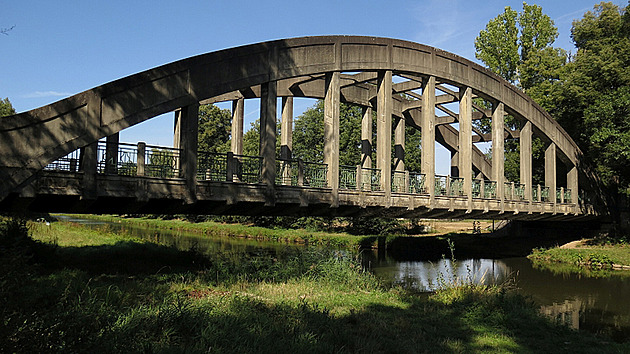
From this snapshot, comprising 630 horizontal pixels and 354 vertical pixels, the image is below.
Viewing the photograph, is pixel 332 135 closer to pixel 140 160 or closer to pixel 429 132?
pixel 429 132

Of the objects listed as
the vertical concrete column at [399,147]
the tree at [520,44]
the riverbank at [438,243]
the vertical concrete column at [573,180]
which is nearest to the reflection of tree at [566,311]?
the vertical concrete column at [399,147]

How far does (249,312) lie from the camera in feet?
26.4

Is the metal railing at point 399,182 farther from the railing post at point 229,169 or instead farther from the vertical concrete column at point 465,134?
the railing post at point 229,169

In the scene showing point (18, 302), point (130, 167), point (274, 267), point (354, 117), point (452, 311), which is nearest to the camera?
point (18, 302)

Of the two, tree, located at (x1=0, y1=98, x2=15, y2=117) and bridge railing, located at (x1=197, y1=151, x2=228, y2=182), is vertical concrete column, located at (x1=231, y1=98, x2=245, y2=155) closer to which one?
bridge railing, located at (x1=197, y1=151, x2=228, y2=182)

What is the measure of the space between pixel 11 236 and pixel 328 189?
9251 mm

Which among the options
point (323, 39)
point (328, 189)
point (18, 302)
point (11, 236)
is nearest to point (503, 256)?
point (328, 189)

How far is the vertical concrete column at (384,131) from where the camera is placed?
57.8 ft

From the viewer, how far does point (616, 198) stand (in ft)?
95.3

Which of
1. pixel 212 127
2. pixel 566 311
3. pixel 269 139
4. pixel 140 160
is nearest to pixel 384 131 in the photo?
pixel 269 139

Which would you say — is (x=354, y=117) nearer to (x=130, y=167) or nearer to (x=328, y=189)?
(x=328, y=189)

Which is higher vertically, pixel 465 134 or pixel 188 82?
pixel 188 82

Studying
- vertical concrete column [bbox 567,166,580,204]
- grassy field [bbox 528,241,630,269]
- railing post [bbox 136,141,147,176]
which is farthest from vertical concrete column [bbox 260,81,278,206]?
vertical concrete column [bbox 567,166,580,204]

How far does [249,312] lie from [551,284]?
14708 millimetres
